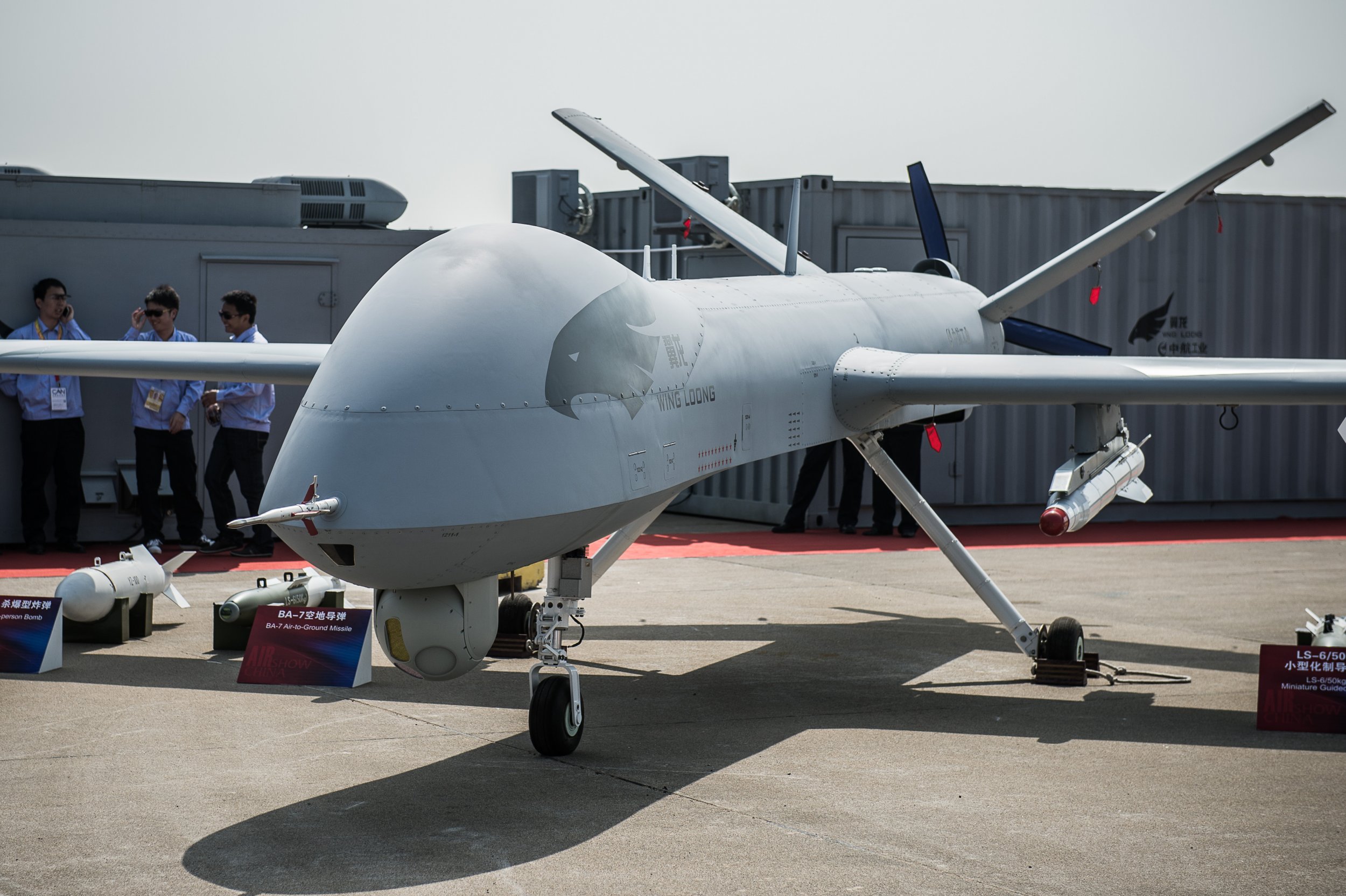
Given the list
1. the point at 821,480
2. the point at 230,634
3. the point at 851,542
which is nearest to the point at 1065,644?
the point at 230,634

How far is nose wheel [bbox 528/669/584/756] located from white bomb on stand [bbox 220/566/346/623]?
3.00m

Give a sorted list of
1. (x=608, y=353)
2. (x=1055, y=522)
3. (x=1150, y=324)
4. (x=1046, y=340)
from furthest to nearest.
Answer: (x=1150, y=324) → (x=1046, y=340) → (x=1055, y=522) → (x=608, y=353)

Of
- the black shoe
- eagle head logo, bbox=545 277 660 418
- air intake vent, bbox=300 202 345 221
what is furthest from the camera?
air intake vent, bbox=300 202 345 221

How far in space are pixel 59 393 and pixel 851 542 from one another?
29.0 feet

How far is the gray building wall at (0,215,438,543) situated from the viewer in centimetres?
1484

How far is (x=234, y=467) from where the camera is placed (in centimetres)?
1422

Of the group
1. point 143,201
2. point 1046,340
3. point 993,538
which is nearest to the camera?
point 1046,340

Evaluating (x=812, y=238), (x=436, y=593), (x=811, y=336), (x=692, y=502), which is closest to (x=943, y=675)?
(x=811, y=336)

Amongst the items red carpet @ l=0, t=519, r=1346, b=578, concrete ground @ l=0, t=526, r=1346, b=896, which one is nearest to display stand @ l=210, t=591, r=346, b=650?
concrete ground @ l=0, t=526, r=1346, b=896

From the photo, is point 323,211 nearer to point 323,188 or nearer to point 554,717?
point 323,188

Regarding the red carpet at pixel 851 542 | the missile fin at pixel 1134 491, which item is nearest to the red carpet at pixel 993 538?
the red carpet at pixel 851 542

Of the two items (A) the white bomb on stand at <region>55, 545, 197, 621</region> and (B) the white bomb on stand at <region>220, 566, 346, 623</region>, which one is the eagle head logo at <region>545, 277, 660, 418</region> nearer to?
(B) the white bomb on stand at <region>220, 566, 346, 623</region>

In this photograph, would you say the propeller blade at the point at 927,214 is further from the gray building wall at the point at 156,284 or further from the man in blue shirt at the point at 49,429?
the man in blue shirt at the point at 49,429

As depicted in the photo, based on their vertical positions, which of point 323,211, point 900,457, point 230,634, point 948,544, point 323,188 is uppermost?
point 323,188
